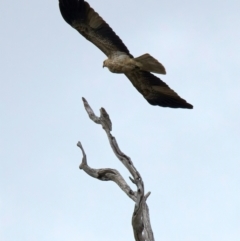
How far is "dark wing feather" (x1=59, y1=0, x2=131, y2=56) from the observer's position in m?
10.3

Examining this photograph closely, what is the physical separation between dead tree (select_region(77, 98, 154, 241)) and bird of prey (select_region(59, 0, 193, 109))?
1.07m

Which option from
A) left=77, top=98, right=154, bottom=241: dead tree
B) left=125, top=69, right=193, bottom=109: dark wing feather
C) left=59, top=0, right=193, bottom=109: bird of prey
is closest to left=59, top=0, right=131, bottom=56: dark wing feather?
left=59, top=0, right=193, bottom=109: bird of prey

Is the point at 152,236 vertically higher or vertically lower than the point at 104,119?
lower

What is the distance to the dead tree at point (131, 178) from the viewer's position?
8.18m

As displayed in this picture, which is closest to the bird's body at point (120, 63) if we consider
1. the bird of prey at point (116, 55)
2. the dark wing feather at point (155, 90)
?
Answer: the bird of prey at point (116, 55)

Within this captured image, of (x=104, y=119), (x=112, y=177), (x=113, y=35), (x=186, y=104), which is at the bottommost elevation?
(x=112, y=177)

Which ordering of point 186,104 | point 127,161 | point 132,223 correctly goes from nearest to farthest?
point 132,223 → point 127,161 → point 186,104

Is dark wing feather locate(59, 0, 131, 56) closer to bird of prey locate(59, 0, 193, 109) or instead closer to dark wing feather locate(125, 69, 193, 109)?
bird of prey locate(59, 0, 193, 109)

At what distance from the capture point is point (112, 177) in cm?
902

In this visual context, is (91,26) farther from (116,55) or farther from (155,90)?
(155,90)

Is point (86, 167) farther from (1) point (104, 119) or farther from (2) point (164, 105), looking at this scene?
(2) point (164, 105)

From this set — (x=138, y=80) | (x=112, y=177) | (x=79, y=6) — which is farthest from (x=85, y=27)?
(x=112, y=177)

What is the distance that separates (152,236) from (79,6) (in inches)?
154

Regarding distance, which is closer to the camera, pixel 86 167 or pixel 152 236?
pixel 152 236
